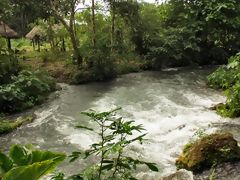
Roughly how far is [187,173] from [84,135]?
13.0 feet

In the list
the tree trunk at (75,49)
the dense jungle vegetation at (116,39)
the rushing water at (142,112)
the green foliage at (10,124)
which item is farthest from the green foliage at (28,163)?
the tree trunk at (75,49)

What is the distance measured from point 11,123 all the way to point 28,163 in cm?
894

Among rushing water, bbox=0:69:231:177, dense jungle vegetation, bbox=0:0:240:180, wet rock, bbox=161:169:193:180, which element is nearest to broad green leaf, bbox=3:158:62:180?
wet rock, bbox=161:169:193:180

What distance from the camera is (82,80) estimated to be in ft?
52.8

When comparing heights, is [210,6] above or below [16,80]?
above

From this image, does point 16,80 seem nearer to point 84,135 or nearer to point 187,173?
point 84,135

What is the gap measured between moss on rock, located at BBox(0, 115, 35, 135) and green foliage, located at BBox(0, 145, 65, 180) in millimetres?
8264

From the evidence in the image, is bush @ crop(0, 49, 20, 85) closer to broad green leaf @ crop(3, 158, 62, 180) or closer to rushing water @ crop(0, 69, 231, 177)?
rushing water @ crop(0, 69, 231, 177)

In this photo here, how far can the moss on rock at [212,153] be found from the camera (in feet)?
20.9

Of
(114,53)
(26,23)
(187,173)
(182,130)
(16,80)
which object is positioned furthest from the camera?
(26,23)

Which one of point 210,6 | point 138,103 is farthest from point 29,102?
point 210,6

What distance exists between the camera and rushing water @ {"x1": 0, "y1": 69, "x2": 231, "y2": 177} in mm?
8234

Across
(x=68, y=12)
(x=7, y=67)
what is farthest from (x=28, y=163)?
(x=68, y=12)

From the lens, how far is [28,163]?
1.80 m
